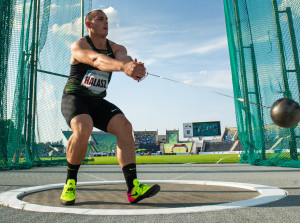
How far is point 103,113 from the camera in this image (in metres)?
2.90

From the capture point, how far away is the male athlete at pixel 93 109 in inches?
101

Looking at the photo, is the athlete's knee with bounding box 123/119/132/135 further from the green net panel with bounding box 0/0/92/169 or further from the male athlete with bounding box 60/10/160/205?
the green net panel with bounding box 0/0/92/169

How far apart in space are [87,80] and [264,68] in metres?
6.63

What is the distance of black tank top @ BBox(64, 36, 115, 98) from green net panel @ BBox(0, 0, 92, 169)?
19.7ft

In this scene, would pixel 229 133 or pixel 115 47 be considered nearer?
pixel 115 47

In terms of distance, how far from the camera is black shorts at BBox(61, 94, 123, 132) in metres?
2.70

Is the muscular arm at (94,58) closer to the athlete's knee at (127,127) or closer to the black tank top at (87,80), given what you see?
the black tank top at (87,80)

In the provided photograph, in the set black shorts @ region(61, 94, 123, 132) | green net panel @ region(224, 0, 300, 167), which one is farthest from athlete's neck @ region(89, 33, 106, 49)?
green net panel @ region(224, 0, 300, 167)

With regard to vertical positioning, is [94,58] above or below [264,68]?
below

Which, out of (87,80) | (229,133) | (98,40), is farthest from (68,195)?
(229,133)

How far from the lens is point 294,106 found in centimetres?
245

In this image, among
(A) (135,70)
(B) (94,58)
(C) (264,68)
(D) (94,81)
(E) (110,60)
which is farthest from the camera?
(C) (264,68)

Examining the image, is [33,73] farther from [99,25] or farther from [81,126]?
[81,126]

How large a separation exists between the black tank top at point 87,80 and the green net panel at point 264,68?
594 centimetres
